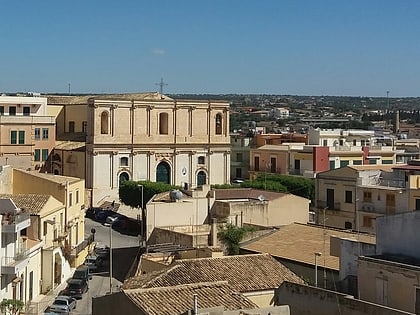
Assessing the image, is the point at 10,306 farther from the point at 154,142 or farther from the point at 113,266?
the point at 154,142

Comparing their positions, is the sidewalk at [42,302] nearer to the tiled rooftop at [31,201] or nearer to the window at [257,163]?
the tiled rooftop at [31,201]

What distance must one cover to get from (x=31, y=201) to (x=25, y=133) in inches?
1146

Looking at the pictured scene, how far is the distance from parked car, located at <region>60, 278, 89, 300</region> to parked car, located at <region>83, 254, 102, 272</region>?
3239mm

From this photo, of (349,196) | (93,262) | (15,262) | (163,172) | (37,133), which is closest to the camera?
(15,262)

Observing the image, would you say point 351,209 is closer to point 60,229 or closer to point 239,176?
point 60,229

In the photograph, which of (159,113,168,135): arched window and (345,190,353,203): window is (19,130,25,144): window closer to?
(159,113,168,135): arched window

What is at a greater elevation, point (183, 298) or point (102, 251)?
point (183, 298)

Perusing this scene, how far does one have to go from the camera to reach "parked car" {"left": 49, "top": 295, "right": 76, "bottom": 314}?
28719 mm

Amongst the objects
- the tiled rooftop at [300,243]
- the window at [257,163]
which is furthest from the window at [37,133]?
the tiled rooftop at [300,243]

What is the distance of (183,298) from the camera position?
53.4 ft

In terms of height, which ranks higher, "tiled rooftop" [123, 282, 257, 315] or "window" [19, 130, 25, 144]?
"window" [19, 130, 25, 144]

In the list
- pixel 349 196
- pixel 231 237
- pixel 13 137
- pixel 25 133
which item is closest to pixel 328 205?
pixel 349 196

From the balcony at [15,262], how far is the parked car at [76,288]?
2.68 meters

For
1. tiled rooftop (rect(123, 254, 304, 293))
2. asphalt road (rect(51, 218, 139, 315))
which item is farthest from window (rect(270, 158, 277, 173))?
tiled rooftop (rect(123, 254, 304, 293))
